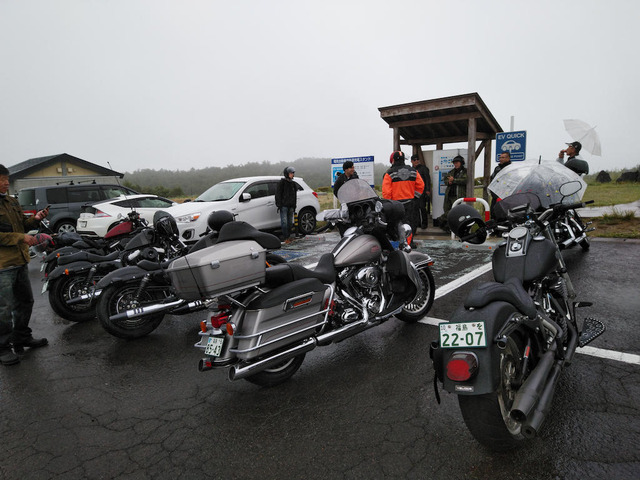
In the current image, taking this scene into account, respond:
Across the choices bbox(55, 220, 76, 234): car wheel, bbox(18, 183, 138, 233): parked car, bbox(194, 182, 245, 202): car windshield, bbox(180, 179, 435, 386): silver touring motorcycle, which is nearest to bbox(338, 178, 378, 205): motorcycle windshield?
bbox(180, 179, 435, 386): silver touring motorcycle

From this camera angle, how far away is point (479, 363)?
1897 millimetres

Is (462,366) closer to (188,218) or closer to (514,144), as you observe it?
(188,218)

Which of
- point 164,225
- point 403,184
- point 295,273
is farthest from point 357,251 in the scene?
point 403,184

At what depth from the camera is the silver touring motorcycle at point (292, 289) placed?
2684 mm

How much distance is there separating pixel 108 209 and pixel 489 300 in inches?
455

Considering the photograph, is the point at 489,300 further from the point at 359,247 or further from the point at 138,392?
the point at 138,392

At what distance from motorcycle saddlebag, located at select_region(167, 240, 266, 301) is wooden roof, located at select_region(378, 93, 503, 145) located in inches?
344

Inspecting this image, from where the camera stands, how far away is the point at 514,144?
10.1 m

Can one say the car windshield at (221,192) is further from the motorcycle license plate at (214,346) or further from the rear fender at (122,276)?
the motorcycle license plate at (214,346)

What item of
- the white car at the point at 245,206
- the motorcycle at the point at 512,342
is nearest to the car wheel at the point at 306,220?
the white car at the point at 245,206

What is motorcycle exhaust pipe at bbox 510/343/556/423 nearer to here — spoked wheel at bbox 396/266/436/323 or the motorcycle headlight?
spoked wheel at bbox 396/266/436/323

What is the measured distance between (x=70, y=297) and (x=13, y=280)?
917 millimetres

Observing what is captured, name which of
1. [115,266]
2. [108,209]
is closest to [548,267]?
[115,266]

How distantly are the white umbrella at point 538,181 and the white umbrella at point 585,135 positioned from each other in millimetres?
4493
